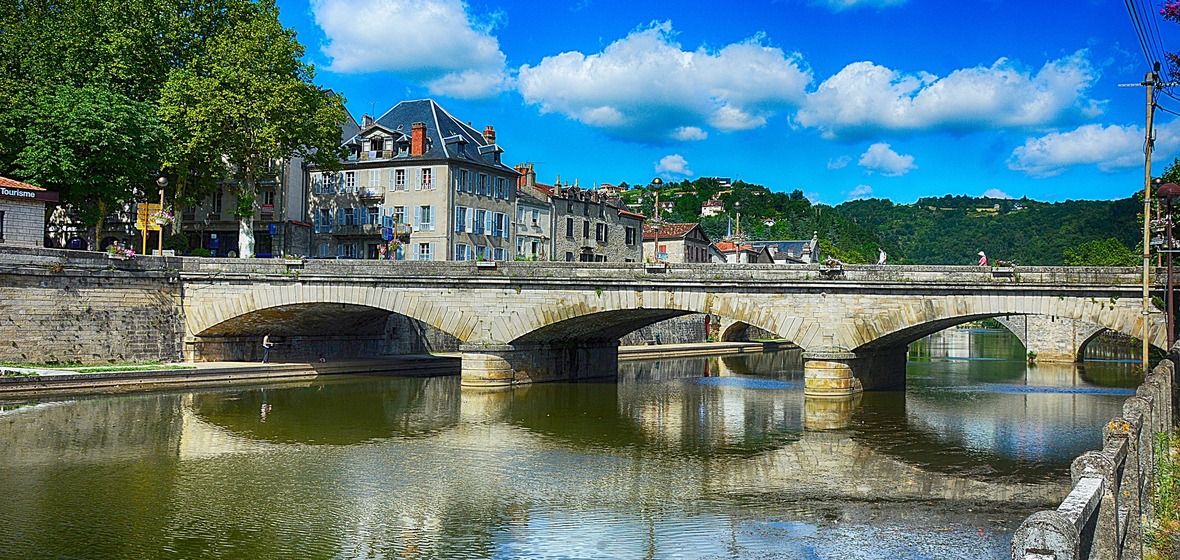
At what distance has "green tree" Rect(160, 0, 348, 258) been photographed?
46406 millimetres

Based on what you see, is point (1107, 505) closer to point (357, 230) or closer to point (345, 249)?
point (357, 230)

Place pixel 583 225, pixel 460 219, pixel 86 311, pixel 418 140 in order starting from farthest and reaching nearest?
pixel 583 225
pixel 460 219
pixel 418 140
pixel 86 311

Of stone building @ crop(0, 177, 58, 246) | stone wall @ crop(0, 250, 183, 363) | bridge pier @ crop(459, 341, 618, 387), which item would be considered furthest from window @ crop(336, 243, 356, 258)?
stone building @ crop(0, 177, 58, 246)

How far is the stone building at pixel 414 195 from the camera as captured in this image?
5919cm

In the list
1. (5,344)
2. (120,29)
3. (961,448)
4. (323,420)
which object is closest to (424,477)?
(323,420)

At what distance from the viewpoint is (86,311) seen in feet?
128

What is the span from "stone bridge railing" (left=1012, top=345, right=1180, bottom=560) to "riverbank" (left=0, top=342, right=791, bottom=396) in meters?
32.6

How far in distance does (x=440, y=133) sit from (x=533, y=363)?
2443 cm

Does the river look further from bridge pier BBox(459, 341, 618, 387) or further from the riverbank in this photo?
the riverbank

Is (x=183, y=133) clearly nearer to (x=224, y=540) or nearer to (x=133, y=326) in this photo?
(x=133, y=326)

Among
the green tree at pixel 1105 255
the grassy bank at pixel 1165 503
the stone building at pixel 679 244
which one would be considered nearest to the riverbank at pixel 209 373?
the stone building at pixel 679 244

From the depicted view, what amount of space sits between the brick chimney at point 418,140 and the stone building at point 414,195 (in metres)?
0.06

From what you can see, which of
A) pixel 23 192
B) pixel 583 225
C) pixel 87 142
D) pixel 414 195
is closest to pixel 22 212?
pixel 23 192

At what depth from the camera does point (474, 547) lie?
16.8m
